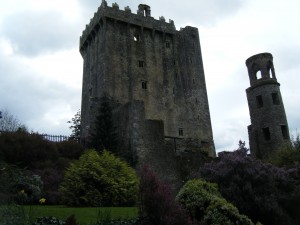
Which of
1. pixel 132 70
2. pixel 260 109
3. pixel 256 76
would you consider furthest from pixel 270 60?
pixel 132 70

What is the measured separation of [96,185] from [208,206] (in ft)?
19.6

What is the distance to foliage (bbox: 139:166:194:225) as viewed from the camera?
34.3 ft

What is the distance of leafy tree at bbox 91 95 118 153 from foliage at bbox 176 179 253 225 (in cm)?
1267

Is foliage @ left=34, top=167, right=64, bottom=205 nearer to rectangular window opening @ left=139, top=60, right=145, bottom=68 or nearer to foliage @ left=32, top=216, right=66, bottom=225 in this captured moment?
foliage @ left=32, top=216, right=66, bottom=225

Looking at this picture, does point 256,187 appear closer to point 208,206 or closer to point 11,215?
point 208,206

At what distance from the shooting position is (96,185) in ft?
54.3

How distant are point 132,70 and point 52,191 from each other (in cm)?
2209

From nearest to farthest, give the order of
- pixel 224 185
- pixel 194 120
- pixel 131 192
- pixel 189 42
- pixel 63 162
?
1. pixel 224 185
2. pixel 131 192
3. pixel 63 162
4. pixel 194 120
5. pixel 189 42

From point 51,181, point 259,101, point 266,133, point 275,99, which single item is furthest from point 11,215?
point 259,101

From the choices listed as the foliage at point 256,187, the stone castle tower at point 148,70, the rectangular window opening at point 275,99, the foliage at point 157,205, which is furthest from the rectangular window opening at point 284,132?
the foliage at point 157,205

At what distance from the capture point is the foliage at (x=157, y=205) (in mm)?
A: 10461

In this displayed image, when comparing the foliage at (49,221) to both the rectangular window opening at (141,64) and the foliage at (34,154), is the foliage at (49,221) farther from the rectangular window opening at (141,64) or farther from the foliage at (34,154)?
the rectangular window opening at (141,64)

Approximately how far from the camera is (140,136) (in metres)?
25.0

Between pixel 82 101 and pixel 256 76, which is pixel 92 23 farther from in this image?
pixel 256 76
